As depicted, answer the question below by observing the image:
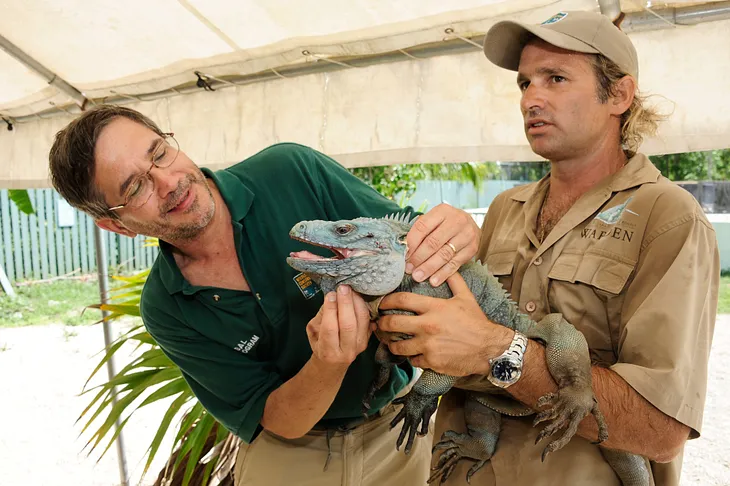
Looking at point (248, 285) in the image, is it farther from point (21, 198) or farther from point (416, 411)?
point (21, 198)

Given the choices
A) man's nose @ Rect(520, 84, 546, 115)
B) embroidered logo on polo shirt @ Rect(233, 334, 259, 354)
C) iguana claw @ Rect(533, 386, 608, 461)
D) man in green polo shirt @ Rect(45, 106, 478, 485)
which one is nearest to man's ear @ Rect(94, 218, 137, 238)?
man in green polo shirt @ Rect(45, 106, 478, 485)

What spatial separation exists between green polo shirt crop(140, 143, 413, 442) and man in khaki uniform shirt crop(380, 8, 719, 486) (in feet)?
1.99

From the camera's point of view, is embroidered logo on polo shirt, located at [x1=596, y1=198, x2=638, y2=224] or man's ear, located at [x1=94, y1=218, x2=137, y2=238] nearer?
embroidered logo on polo shirt, located at [x1=596, y1=198, x2=638, y2=224]

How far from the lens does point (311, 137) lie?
3104 mm

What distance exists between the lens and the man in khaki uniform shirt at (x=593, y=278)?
1.37 meters

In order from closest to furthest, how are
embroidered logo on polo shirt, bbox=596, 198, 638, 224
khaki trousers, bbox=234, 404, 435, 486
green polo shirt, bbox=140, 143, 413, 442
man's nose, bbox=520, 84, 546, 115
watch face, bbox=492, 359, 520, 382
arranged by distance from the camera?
watch face, bbox=492, 359, 520, 382, embroidered logo on polo shirt, bbox=596, 198, 638, 224, man's nose, bbox=520, 84, 546, 115, green polo shirt, bbox=140, 143, 413, 442, khaki trousers, bbox=234, 404, 435, 486

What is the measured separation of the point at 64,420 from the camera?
6.52m

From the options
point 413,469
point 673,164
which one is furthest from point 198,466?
point 673,164

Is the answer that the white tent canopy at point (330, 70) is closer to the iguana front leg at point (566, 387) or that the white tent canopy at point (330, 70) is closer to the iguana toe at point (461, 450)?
the iguana front leg at point (566, 387)

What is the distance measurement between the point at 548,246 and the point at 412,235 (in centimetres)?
47

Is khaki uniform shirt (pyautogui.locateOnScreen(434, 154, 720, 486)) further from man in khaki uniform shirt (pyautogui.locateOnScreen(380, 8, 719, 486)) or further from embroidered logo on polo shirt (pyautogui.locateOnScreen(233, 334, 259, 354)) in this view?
embroidered logo on polo shirt (pyautogui.locateOnScreen(233, 334, 259, 354))

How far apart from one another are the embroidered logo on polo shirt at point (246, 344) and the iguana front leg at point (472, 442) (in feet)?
2.56

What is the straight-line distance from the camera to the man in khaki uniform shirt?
1371 mm

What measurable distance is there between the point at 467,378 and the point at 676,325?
2.02 feet
